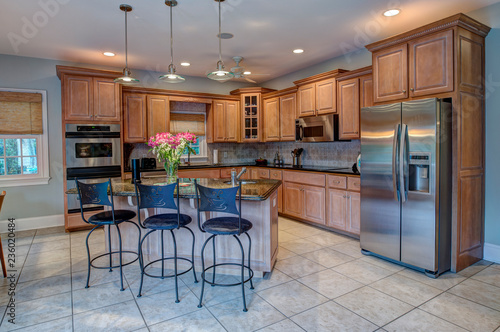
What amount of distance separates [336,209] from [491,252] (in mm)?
1730

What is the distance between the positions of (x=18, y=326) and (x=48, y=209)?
314 cm

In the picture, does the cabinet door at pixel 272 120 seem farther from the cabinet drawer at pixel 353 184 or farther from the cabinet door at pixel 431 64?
the cabinet door at pixel 431 64

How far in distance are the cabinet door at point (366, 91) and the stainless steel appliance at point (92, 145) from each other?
3.64 meters

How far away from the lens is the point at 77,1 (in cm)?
299

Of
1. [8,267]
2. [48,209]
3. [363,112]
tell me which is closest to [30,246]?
[8,267]

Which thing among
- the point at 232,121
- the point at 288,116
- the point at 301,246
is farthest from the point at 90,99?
the point at 301,246

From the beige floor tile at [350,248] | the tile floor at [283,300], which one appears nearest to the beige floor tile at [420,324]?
the tile floor at [283,300]

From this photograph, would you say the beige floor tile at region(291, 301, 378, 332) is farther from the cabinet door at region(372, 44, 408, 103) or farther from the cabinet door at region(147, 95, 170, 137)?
the cabinet door at region(147, 95, 170, 137)

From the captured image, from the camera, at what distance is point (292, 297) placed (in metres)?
2.57


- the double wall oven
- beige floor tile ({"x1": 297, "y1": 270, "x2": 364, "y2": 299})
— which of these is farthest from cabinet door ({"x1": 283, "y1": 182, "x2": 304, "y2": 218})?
the double wall oven

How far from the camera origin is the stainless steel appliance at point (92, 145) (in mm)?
4516

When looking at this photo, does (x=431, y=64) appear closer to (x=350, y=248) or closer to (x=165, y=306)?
(x=350, y=248)

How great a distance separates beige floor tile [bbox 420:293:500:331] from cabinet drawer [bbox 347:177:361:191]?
165cm

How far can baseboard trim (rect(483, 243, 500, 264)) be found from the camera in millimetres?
3211
